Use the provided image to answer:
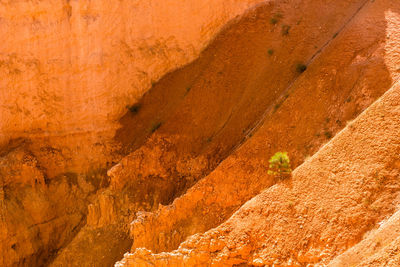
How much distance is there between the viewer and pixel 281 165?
481 inches

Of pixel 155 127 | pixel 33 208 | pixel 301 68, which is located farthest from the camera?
pixel 33 208

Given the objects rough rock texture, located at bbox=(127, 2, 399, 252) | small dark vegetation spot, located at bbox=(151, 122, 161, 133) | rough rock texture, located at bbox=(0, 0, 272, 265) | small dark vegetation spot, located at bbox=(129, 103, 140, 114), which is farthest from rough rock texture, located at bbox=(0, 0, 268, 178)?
rough rock texture, located at bbox=(127, 2, 399, 252)

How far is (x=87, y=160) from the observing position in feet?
59.1

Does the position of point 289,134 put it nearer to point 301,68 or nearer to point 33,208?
point 301,68

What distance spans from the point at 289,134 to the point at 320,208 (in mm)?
2823

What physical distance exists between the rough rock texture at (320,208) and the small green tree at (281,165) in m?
0.19

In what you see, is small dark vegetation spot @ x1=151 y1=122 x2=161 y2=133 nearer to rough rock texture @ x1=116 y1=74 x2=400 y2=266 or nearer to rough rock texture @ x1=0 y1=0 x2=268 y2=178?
rough rock texture @ x1=0 y1=0 x2=268 y2=178

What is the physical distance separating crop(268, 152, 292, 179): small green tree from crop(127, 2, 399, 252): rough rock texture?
330 mm

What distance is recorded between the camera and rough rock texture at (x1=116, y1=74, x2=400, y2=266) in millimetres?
10570

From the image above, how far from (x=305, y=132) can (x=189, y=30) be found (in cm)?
648

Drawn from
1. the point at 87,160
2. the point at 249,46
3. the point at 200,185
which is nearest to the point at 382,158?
the point at 200,185

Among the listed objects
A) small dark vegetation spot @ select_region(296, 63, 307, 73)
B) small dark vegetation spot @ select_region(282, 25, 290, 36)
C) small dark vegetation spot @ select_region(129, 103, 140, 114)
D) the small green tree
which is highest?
small dark vegetation spot @ select_region(282, 25, 290, 36)

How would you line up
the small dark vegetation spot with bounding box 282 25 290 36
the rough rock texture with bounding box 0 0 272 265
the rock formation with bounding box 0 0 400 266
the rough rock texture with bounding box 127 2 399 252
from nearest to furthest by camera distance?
the rock formation with bounding box 0 0 400 266 < the rough rock texture with bounding box 127 2 399 252 < the small dark vegetation spot with bounding box 282 25 290 36 < the rough rock texture with bounding box 0 0 272 265

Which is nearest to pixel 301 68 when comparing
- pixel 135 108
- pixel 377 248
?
pixel 135 108
